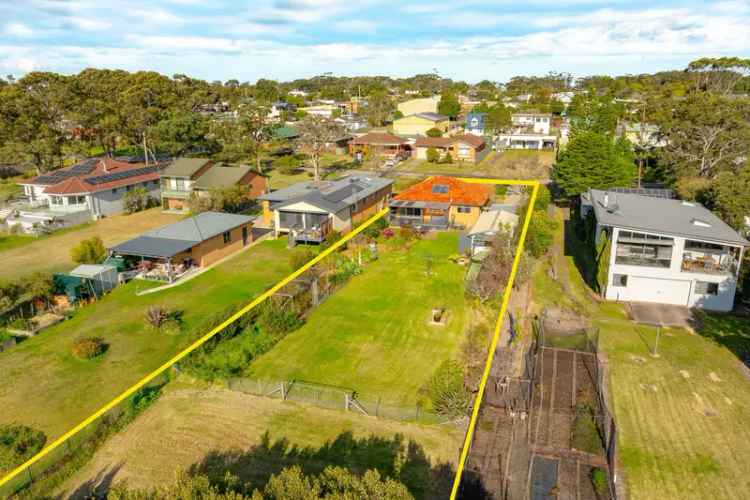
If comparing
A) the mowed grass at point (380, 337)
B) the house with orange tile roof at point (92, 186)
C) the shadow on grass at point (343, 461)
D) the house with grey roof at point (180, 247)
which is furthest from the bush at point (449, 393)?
the house with orange tile roof at point (92, 186)

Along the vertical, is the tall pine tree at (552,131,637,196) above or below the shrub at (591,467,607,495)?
above

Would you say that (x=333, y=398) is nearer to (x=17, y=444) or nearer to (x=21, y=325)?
(x=17, y=444)

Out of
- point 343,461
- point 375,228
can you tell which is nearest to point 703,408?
point 343,461

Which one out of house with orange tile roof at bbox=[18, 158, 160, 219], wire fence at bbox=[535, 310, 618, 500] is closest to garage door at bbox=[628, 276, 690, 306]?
wire fence at bbox=[535, 310, 618, 500]

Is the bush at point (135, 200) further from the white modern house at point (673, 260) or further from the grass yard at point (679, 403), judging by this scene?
the white modern house at point (673, 260)

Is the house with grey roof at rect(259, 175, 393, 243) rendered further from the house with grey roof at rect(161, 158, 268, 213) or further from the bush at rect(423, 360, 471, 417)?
the bush at rect(423, 360, 471, 417)

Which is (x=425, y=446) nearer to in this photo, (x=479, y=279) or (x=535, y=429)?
(x=535, y=429)

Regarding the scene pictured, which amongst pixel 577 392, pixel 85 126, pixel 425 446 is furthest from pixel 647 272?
pixel 85 126
